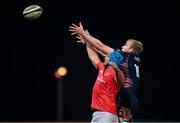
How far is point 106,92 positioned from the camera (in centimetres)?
797

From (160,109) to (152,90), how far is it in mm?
595

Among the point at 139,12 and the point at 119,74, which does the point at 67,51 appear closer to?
the point at 139,12

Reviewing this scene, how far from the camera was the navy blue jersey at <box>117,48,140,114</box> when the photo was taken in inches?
315

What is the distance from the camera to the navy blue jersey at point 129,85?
800 cm

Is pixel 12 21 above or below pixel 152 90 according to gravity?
above

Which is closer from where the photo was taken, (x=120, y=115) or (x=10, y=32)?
(x=120, y=115)

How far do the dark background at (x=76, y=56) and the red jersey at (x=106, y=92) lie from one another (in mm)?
11182

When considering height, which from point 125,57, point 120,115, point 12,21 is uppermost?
point 12,21

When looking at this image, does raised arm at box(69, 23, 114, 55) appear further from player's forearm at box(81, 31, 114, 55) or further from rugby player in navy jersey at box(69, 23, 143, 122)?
rugby player in navy jersey at box(69, 23, 143, 122)

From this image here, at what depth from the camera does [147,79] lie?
19.6m

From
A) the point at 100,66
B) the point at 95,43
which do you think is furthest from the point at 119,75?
the point at 95,43

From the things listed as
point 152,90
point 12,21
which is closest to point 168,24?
point 152,90

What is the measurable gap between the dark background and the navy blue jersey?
11072 millimetres

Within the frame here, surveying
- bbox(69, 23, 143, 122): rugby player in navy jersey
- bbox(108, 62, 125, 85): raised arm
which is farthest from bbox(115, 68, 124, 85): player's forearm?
bbox(69, 23, 143, 122): rugby player in navy jersey
